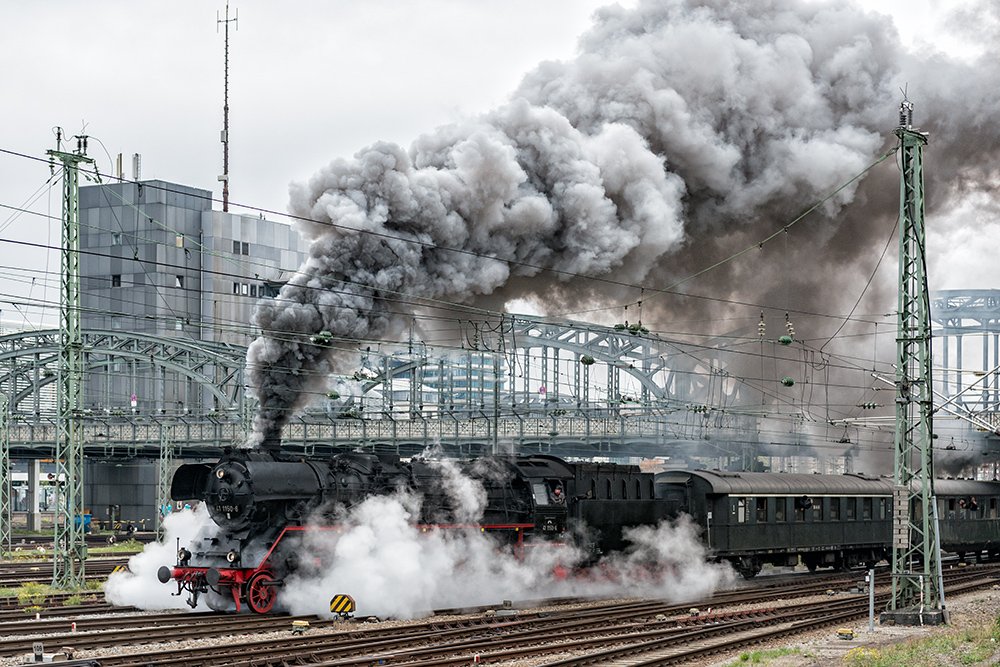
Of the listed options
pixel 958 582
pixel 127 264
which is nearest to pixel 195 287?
pixel 127 264

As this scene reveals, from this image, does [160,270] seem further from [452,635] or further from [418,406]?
[452,635]

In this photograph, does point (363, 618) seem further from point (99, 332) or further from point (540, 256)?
point (99, 332)

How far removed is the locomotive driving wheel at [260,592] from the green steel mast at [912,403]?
36.9ft

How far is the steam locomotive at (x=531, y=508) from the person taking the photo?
65.9ft

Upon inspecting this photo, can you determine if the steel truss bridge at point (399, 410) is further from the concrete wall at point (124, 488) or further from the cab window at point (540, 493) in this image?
the cab window at point (540, 493)

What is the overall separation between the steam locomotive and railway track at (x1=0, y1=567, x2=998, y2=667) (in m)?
1.16

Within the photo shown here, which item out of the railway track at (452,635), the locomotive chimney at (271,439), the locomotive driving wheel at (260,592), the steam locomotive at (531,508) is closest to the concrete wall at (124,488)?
the steam locomotive at (531,508)

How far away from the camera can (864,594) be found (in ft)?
81.4

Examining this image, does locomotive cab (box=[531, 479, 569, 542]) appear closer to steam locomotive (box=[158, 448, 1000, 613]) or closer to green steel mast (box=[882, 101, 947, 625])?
A: steam locomotive (box=[158, 448, 1000, 613])

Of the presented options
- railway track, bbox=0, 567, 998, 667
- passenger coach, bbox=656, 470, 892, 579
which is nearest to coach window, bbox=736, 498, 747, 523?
passenger coach, bbox=656, 470, 892, 579

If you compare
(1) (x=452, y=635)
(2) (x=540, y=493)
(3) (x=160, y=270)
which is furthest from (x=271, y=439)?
(3) (x=160, y=270)

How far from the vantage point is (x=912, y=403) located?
65.1ft

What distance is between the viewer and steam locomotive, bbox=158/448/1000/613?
65.9ft

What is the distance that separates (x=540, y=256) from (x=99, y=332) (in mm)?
55893
